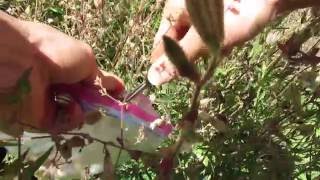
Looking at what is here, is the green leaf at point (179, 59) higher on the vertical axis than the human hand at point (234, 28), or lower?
lower

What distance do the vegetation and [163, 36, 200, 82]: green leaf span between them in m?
0.01

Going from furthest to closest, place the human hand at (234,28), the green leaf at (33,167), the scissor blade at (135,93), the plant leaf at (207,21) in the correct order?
the scissor blade at (135,93)
the human hand at (234,28)
the green leaf at (33,167)
the plant leaf at (207,21)

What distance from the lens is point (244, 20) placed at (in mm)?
936

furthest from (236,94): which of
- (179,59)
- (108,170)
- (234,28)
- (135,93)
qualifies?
(179,59)

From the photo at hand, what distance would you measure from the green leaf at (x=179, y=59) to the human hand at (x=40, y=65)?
242 mm

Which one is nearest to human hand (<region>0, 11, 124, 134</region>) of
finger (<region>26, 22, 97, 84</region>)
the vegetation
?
finger (<region>26, 22, 97, 84</region>)

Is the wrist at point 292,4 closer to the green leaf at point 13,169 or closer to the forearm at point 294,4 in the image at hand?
the forearm at point 294,4

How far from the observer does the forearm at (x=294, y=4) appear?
33.4 inches

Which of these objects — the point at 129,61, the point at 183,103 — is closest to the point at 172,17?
the point at 183,103

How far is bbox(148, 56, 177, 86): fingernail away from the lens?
93cm

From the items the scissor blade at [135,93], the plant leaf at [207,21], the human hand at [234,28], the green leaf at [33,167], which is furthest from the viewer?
the scissor blade at [135,93]

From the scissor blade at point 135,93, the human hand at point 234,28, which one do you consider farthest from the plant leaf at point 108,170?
the scissor blade at point 135,93

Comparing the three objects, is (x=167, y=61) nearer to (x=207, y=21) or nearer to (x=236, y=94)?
(x=207, y=21)

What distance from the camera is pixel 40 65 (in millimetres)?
896
